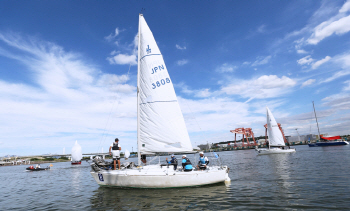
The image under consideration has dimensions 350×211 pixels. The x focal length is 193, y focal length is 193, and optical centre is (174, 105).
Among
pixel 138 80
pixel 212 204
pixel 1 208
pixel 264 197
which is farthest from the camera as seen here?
pixel 138 80

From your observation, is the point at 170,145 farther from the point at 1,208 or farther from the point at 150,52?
the point at 1,208

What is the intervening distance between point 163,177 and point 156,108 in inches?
184

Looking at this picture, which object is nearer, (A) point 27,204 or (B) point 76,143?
(A) point 27,204

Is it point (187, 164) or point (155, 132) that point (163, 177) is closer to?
point (187, 164)

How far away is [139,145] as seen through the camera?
13.5 m

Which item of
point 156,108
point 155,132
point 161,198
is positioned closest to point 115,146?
point 155,132

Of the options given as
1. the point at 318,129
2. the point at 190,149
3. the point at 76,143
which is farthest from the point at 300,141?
the point at 190,149

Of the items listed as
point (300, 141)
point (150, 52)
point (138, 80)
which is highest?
point (150, 52)

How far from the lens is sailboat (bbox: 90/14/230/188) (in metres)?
12.2

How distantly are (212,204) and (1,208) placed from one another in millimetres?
12320

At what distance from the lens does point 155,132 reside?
1360 centimetres

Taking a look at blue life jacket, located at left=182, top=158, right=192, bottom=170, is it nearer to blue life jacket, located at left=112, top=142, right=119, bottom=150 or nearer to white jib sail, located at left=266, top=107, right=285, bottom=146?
blue life jacket, located at left=112, top=142, right=119, bottom=150

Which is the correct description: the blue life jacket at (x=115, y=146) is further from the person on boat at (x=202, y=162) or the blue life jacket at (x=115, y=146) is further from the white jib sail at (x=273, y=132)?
the white jib sail at (x=273, y=132)

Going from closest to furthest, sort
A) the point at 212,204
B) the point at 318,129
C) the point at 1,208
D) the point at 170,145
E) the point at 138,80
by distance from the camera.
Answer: the point at 212,204 < the point at 1,208 < the point at 170,145 < the point at 138,80 < the point at 318,129
